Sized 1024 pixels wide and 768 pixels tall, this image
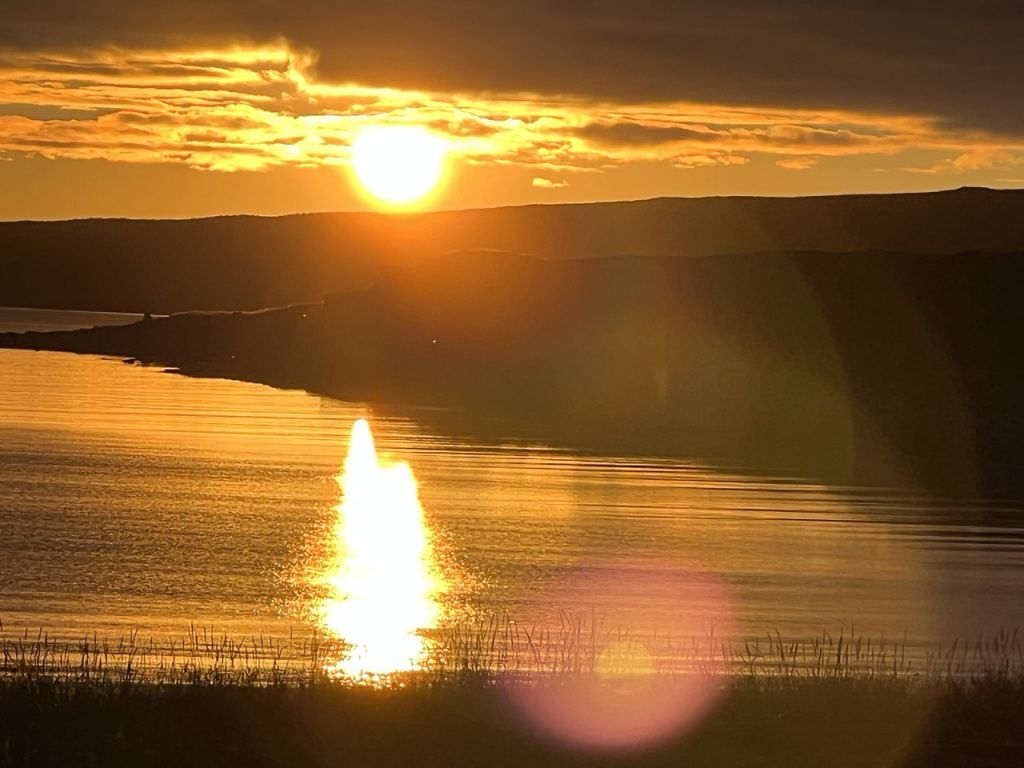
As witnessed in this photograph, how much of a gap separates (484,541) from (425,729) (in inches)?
925

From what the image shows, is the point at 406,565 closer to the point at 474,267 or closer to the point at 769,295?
the point at 769,295

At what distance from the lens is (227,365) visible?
12962 cm

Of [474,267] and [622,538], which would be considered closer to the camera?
[622,538]

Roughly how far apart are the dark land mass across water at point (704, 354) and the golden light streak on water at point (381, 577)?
601 inches

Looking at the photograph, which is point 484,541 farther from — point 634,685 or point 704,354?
point 704,354

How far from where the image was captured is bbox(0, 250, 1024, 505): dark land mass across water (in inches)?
2768

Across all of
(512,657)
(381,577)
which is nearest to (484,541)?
(381,577)

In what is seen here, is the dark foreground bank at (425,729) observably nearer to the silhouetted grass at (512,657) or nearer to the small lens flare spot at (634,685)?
the small lens flare spot at (634,685)

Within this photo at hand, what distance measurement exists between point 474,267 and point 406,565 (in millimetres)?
92414

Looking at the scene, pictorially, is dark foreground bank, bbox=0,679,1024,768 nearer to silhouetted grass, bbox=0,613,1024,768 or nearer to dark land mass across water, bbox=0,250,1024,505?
silhouetted grass, bbox=0,613,1024,768

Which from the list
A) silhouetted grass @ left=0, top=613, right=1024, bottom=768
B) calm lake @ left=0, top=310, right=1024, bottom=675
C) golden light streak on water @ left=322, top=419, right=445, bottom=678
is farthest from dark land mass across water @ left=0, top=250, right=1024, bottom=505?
silhouetted grass @ left=0, top=613, right=1024, bottom=768

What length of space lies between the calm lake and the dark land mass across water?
29.4 feet

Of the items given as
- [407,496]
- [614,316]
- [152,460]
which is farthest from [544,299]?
[407,496]

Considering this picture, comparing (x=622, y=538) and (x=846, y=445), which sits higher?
(x=846, y=445)
